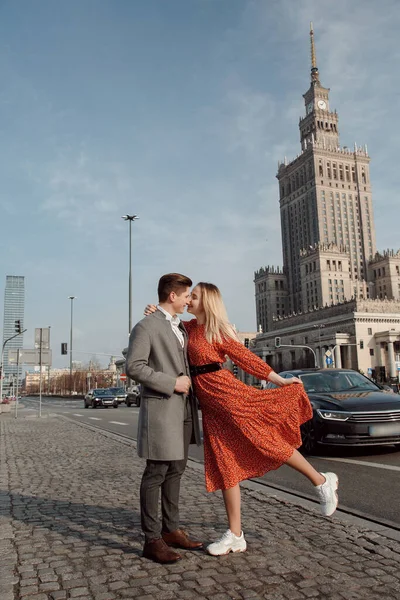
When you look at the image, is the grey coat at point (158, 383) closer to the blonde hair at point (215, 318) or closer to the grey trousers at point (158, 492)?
the grey trousers at point (158, 492)

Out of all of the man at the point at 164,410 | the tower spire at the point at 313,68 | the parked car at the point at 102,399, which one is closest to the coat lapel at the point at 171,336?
the man at the point at 164,410

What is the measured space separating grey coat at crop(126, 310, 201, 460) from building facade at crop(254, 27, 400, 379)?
373 feet

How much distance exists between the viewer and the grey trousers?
371 cm

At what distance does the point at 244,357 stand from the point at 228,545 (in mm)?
1330

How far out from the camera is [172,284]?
13.4 ft

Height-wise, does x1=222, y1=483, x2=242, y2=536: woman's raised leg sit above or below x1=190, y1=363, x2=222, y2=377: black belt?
below

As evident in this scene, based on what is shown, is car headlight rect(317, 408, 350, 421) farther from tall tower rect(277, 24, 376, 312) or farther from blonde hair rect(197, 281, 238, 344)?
tall tower rect(277, 24, 376, 312)

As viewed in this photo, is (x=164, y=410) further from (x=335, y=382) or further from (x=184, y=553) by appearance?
(x=335, y=382)

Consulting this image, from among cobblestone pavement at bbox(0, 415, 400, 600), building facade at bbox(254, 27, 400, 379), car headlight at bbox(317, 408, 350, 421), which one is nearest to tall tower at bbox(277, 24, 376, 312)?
building facade at bbox(254, 27, 400, 379)

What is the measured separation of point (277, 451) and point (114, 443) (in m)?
8.16

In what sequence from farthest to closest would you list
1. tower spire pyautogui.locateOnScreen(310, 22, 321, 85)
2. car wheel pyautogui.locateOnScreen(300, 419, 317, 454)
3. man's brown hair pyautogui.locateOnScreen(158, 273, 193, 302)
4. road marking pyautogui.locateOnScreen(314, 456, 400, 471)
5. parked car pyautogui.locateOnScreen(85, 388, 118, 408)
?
tower spire pyautogui.locateOnScreen(310, 22, 321, 85) < parked car pyautogui.locateOnScreen(85, 388, 118, 408) < car wheel pyautogui.locateOnScreen(300, 419, 317, 454) < road marking pyautogui.locateOnScreen(314, 456, 400, 471) < man's brown hair pyautogui.locateOnScreen(158, 273, 193, 302)

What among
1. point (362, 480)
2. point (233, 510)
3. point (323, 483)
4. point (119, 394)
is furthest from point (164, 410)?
point (119, 394)

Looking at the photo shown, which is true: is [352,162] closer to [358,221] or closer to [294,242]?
[358,221]

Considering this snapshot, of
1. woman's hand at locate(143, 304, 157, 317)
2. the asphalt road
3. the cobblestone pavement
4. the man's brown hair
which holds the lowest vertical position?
the asphalt road
